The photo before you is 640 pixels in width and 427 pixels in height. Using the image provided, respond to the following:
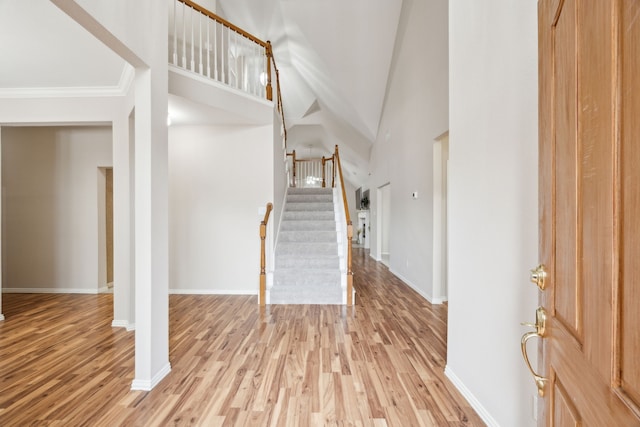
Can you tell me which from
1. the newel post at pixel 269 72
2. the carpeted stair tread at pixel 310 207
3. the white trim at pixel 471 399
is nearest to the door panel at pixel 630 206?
the white trim at pixel 471 399

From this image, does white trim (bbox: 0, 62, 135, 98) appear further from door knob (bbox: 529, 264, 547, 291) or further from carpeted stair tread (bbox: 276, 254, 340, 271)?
door knob (bbox: 529, 264, 547, 291)

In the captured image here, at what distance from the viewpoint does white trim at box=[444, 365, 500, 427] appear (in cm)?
177

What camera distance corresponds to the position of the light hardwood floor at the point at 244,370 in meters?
1.88

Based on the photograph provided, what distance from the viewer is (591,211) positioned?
0.62 metres

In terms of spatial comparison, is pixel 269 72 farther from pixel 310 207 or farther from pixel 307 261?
pixel 307 261

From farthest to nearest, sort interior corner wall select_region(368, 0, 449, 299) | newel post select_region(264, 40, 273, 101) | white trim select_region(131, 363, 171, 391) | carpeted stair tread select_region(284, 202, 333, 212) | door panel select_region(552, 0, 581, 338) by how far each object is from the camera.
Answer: carpeted stair tread select_region(284, 202, 333, 212)
newel post select_region(264, 40, 273, 101)
interior corner wall select_region(368, 0, 449, 299)
white trim select_region(131, 363, 171, 391)
door panel select_region(552, 0, 581, 338)

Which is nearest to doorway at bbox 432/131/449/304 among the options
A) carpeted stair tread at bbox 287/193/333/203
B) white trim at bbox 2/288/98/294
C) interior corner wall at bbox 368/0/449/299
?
interior corner wall at bbox 368/0/449/299

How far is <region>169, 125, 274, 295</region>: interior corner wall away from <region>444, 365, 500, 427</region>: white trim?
3.26 m

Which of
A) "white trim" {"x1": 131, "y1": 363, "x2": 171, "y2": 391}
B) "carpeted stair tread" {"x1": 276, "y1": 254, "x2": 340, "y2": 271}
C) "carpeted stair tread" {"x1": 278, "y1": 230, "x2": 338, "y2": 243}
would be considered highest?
"carpeted stair tread" {"x1": 278, "y1": 230, "x2": 338, "y2": 243}

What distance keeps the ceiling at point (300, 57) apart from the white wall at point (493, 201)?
3150mm

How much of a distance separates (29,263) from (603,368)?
6.60 m

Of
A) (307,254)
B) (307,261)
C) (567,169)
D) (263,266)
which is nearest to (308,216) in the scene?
(307,254)

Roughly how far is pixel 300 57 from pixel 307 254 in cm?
491

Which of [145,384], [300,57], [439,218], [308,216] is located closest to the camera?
[145,384]
